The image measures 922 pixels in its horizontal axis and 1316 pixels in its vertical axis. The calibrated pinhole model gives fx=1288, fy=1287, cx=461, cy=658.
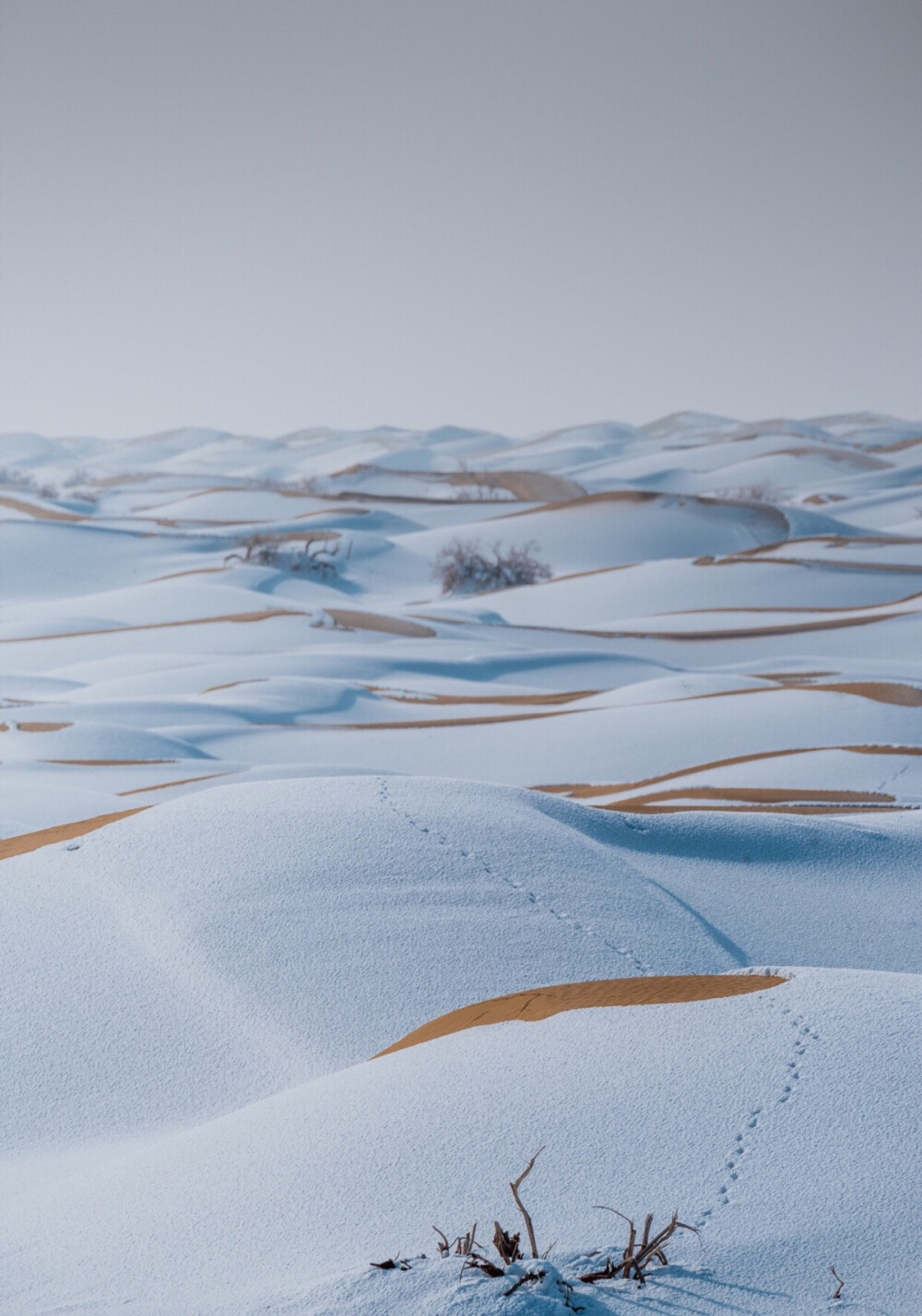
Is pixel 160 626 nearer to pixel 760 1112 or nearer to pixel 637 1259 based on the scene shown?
pixel 760 1112

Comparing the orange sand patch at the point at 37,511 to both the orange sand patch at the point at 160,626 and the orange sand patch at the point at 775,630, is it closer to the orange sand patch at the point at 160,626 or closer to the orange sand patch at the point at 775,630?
the orange sand patch at the point at 160,626

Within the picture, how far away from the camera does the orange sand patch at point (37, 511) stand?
32.7 meters

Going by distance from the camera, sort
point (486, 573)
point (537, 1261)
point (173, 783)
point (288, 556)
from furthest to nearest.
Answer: point (288, 556) → point (486, 573) → point (173, 783) → point (537, 1261)

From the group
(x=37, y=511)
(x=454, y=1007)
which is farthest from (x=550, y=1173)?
(x=37, y=511)

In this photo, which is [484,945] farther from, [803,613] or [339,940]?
[803,613]

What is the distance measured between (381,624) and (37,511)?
785 inches

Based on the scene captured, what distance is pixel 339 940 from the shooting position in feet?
11.1

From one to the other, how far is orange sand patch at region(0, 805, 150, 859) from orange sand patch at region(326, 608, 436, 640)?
11931mm

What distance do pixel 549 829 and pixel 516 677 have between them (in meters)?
9.62

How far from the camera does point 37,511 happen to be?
111 ft

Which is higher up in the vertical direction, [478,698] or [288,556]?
[288,556]

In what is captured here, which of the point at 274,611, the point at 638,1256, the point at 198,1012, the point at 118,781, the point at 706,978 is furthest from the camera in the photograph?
the point at 274,611

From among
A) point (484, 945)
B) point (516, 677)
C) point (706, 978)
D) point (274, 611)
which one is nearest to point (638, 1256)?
point (706, 978)

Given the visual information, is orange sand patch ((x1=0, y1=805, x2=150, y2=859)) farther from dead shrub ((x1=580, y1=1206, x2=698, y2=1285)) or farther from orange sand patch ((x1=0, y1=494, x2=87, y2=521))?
orange sand patch ((x1=0, y1=494, x2=87, y2=521))
